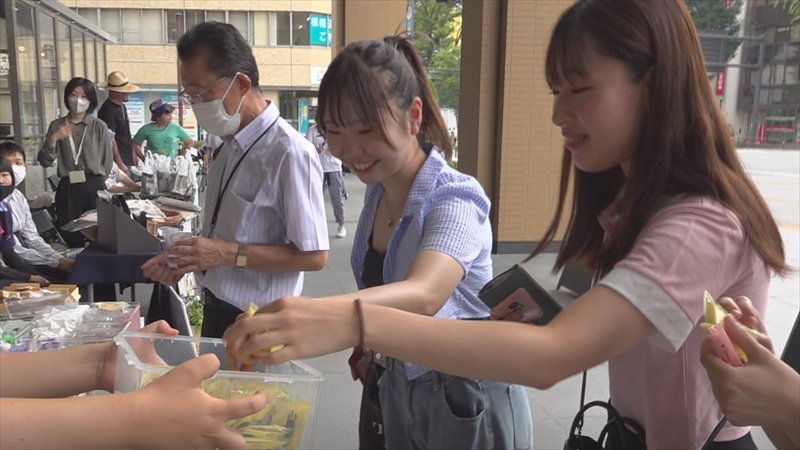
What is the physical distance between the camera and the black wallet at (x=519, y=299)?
1.31 meters

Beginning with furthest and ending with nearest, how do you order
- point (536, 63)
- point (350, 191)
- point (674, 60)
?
point (350, 191) < point (536, 63) < point (674, 60)

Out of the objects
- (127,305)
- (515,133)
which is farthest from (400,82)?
(515,133)

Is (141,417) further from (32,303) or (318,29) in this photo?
(318,29)

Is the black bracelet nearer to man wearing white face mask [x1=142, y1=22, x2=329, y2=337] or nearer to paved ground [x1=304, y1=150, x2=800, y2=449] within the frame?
paved ground [x1=304, y1=150, x2=800, y2=449]

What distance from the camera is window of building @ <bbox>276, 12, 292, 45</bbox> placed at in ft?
100

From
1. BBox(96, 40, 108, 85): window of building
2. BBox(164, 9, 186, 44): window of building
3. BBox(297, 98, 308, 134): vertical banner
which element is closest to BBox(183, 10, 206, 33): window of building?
BBox(164, 9, 186, 44): window of building

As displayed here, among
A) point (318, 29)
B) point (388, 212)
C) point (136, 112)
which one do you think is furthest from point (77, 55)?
point (318, 29)

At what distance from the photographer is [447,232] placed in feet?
4.83

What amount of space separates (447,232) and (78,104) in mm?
5667

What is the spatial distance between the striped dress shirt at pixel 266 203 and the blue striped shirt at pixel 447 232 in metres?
0.68

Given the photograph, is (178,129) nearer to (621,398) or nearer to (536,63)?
(536,63)

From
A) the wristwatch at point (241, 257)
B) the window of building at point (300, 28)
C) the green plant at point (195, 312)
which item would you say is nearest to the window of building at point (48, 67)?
the green plant at point (195, 312)

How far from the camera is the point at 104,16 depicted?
29938 mm

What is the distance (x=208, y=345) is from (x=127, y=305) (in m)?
1.36
